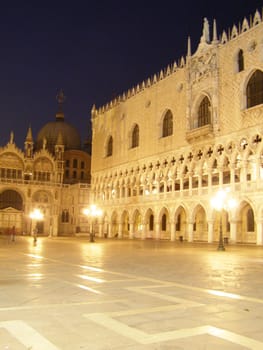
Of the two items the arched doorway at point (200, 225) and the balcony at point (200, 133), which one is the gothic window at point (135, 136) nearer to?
the balcony at point (200, 133)

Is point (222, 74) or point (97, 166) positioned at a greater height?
point (222, 74)

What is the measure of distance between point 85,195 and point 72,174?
10431 millimetres

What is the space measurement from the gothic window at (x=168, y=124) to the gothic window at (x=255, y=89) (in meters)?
10.5

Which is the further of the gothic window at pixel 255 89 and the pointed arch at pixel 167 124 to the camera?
the pointed arch at pixel 167 124

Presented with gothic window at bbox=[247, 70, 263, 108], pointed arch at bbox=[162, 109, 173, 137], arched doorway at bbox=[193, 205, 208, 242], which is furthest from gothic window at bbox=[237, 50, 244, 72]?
arched doorway at bbox=[193, 205, 208, 242]

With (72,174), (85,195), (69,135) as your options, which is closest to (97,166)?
(85,195)

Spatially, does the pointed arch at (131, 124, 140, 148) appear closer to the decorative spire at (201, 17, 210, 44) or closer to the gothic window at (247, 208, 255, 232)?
the decorative spire at (201, 17, 210, 44)

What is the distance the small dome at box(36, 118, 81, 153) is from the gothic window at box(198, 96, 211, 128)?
37.8 metres

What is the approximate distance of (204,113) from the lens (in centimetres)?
3894

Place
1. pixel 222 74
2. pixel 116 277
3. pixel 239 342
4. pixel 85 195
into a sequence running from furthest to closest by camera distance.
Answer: pixel 85 195
pixel 222 74
pixel 116 277
pixel 239 342

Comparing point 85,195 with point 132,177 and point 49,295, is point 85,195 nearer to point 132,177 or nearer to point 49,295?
point 132,177

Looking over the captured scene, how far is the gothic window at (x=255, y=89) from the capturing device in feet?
109

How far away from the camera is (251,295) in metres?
7.81

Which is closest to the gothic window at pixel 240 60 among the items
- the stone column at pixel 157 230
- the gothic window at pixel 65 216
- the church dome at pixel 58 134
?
the stone column at pixel 157 230
